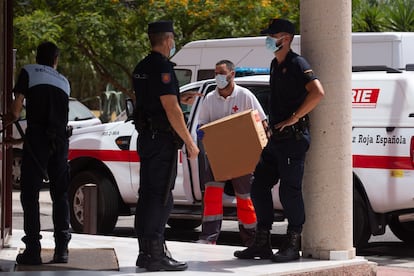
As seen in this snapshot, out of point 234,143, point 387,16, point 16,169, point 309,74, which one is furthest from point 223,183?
point 387,16

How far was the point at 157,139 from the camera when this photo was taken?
8.48 m

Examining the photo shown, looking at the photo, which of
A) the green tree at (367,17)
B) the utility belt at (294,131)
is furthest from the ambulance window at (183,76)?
the utility belt at (294,131)

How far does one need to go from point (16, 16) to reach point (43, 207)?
27.0 ft

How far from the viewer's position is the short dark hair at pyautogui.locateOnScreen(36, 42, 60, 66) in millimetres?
9016

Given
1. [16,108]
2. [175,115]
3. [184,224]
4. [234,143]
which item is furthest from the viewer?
[184,224]

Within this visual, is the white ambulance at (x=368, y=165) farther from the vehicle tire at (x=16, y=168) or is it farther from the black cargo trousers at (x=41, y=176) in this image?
the vehicle tire at (x=16, y=168)

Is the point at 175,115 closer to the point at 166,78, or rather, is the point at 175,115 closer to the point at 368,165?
the point at 166,78

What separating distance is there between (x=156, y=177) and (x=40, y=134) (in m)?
1.06

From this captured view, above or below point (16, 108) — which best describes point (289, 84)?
above

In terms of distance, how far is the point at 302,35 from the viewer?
944 cm

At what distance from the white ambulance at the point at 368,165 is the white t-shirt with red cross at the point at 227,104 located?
2.56 ft

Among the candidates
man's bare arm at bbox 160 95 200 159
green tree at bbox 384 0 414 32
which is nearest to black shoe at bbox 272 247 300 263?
man's bare arm at bbox 160 95 200 159

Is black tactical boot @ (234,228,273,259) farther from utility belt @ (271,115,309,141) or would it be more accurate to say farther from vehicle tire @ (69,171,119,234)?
vehicle tire @ (69,171,119,234)

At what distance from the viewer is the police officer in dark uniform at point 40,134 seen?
8844mm
